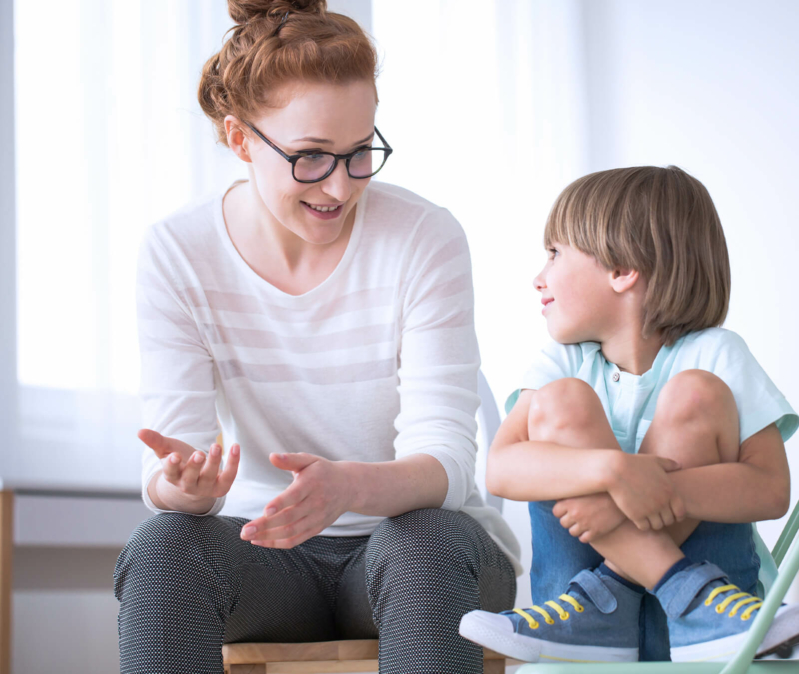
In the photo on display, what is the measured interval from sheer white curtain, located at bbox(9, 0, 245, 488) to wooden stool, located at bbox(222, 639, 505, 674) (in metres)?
0.96

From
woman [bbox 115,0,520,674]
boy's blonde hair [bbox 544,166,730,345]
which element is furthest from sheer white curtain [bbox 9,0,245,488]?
boy's blonde hair [bbox 544,166,730,345]

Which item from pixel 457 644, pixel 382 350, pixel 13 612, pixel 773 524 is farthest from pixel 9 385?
pixel 773 524

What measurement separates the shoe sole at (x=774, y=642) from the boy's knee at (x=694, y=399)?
0.21 metres

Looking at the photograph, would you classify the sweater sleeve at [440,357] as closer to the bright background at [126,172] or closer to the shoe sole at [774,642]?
the shoe sole at [774,642]

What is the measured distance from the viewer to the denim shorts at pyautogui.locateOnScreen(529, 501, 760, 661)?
816mm

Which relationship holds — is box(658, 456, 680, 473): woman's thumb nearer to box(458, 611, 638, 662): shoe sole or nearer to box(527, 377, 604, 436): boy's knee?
box(527, 377, 604, 436): boy's knee

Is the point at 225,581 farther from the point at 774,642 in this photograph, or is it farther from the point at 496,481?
the point at 774,642

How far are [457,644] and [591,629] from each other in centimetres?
16

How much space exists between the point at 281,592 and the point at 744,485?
1.92 ft

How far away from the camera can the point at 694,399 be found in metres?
0.82

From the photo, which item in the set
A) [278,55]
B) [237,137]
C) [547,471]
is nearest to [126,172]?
[237,137]

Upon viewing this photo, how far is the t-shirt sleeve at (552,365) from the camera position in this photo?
993 mm

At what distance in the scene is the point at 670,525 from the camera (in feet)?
2.68

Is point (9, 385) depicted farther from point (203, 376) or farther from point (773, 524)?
point (773, 524)
